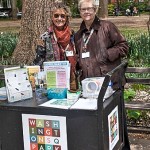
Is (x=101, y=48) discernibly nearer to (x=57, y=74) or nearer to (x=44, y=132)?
(x=57, y=74)

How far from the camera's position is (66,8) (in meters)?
3.26

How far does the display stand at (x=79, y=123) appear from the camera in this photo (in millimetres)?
2598

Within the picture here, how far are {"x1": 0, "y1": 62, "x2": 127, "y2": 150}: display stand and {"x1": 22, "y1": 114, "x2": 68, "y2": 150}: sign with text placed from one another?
0.03 metres

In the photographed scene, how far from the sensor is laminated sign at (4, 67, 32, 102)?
2.81 metres

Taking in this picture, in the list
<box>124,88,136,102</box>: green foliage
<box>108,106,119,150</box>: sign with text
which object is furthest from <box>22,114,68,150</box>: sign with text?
<box>124,88,136,102</box>: green foliage

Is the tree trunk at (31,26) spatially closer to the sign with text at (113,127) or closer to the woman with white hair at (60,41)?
the woman with white hair at (60,41)

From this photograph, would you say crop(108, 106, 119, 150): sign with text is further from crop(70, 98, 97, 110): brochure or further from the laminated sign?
the laminated sign

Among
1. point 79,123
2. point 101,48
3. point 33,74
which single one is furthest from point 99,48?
point 79,123

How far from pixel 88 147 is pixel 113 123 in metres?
0.37

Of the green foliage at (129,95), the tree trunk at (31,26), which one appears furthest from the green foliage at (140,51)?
the tree trunk at (31,26)

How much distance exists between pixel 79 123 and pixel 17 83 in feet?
1.95

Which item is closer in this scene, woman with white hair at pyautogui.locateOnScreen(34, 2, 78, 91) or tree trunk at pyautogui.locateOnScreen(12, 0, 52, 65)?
woman with white hair at pyautogui.locateOnScreen(34, 2, 78, 91)

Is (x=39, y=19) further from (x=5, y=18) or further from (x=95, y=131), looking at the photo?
(x=5, y=18)

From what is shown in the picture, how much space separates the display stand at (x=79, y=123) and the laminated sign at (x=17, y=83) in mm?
57
